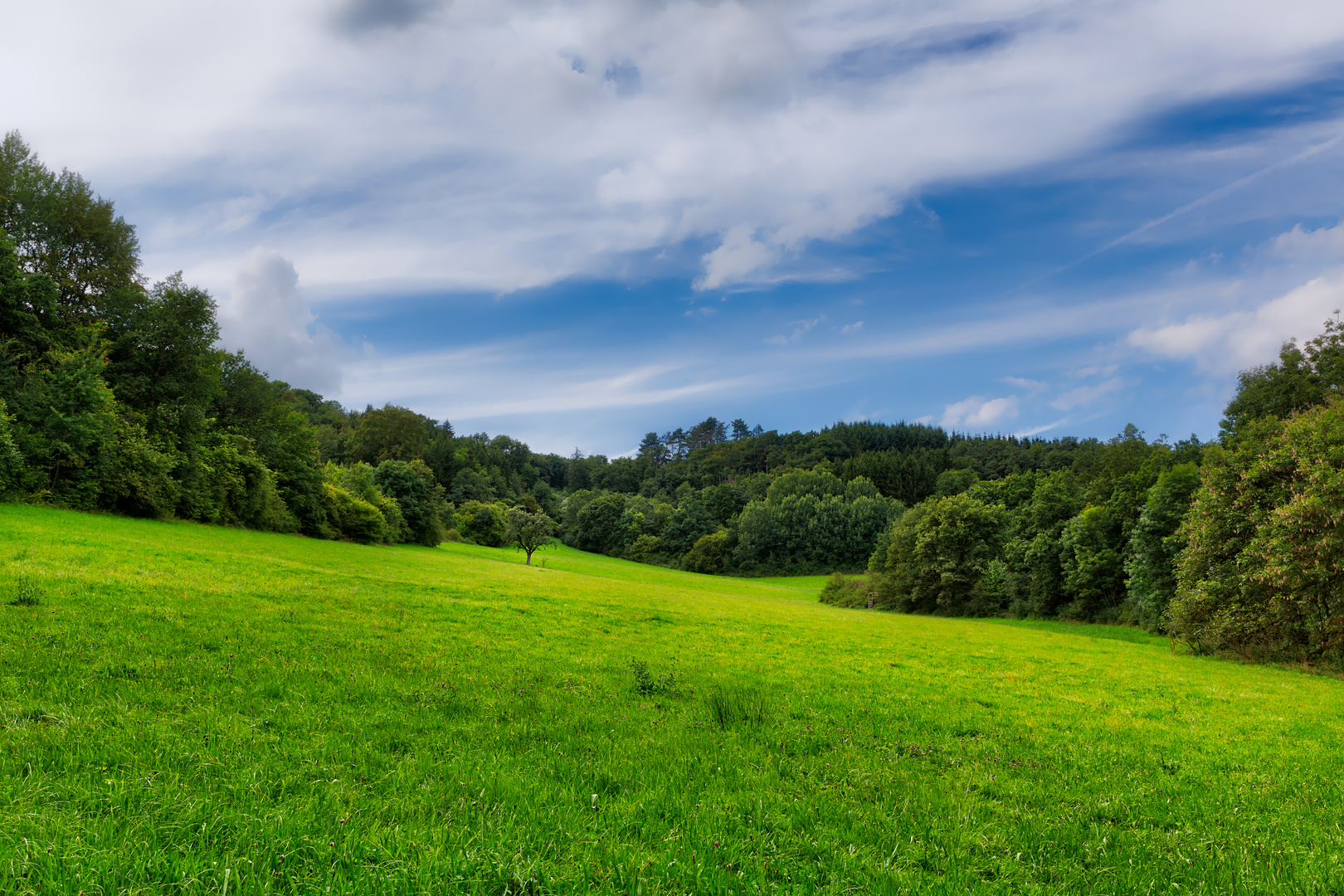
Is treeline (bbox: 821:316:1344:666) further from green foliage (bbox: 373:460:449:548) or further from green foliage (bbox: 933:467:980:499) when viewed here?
green foliage (bbox: 373:460:449:548)

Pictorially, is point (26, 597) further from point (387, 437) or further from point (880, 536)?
point (387, 437)

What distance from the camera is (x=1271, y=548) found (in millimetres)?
22203

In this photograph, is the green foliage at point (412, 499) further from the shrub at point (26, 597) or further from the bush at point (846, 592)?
the shrub at point (26, 597)

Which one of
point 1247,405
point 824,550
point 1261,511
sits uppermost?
point 1247,405

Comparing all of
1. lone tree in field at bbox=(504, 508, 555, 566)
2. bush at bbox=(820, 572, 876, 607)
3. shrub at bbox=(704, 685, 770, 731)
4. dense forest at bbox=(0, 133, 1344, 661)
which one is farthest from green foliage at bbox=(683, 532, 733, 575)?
shrub at bbox=(704, 685, 770, 731)

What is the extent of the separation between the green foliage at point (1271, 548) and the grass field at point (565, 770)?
10751 millimetres

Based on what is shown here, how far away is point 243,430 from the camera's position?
168ft

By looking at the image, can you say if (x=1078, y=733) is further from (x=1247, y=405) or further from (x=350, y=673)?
(x=1247, y=405)

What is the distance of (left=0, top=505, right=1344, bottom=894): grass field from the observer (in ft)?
13.4

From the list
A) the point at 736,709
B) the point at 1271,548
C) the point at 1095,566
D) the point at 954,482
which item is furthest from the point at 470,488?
the point at 736,709

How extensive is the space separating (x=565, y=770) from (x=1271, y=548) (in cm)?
2882

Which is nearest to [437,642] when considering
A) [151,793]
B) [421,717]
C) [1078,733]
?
[421,717]

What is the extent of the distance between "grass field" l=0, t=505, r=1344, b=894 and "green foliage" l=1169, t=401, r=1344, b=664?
1075 centimetres

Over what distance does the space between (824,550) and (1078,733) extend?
308 ft
